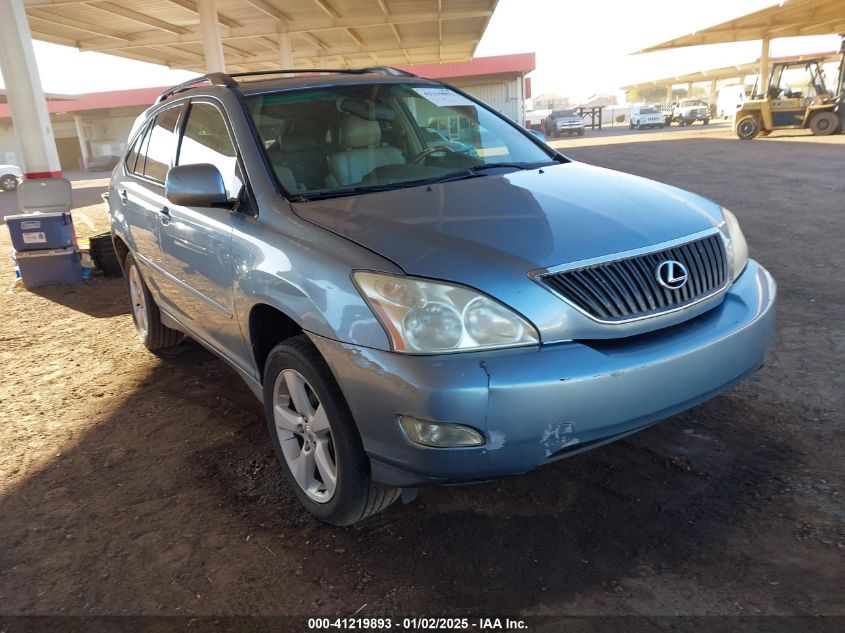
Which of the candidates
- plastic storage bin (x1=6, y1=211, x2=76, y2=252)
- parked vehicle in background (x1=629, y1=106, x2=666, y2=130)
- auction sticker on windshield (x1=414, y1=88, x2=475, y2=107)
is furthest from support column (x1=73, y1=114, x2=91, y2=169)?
auction sticker on windshield (x1=414, y1=88, x2=475, y2=107)

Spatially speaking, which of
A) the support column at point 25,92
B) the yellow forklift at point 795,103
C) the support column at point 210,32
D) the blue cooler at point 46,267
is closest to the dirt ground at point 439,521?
the blue cooler at point 46,267

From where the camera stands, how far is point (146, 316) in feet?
15.4

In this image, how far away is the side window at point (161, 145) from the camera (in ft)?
12.9

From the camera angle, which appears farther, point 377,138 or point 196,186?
point 377,138

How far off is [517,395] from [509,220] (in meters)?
0.77

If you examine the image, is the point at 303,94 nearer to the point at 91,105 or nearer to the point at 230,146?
the point at 230,146

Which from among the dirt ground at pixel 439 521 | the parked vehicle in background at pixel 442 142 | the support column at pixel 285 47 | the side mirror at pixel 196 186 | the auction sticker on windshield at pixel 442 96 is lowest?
the dirt ground at pixel 439 521

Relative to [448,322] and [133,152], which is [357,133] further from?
[133,152]

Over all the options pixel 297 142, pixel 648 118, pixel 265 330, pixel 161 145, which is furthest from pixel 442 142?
pixel 648 118

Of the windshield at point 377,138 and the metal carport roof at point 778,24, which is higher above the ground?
the metal carport roof at point 778,24

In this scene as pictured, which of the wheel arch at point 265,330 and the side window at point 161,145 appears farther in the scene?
the side window at point 161,145

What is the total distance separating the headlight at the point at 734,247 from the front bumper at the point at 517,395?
1.78 feet

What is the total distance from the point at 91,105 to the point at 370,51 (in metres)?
25.6

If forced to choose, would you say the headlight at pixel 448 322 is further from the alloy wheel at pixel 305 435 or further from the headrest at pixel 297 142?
the headrest at pixel 297 142
